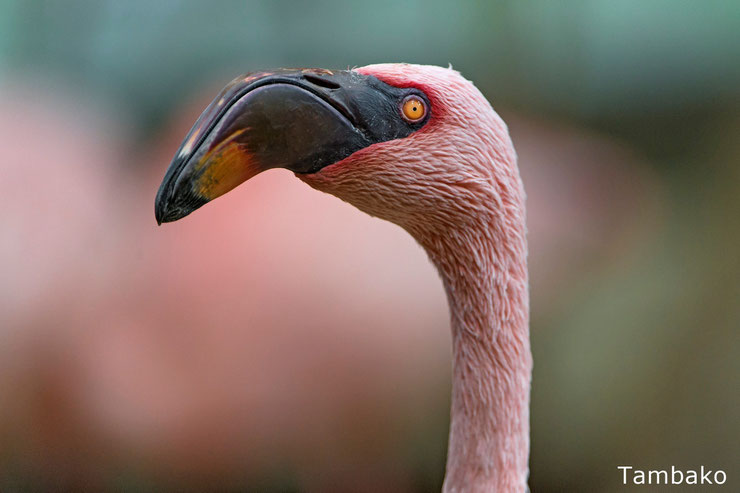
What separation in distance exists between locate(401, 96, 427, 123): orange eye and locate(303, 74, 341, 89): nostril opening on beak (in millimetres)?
64

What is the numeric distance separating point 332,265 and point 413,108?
908 millimetres

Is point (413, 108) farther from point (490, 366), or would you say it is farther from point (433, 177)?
point (490, 366)

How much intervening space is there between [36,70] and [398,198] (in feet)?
4.65

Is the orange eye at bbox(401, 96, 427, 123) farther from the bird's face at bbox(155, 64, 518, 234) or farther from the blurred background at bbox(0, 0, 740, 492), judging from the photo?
the blurred background at bbox(0, 0, 740, 492)

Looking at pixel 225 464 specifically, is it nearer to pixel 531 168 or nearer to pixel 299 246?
pixel 299 246

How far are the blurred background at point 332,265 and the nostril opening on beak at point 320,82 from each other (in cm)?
92

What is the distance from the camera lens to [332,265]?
1.42m

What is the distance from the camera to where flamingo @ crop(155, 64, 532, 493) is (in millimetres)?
488

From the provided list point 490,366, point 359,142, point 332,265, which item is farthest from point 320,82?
point 332,265

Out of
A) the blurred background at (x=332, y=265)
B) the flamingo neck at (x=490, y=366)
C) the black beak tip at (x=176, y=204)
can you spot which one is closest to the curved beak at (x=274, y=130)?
the black beak tip at (x=176, y=204)

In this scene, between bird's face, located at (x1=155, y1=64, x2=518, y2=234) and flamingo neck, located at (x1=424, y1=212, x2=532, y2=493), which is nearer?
bird's face, located at (x1=155, y1=64, x2=518, y2=234)

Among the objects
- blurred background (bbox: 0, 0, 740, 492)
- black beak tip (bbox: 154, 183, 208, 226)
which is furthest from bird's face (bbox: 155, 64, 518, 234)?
blurred background (bbox: 0, 0, 740, 492)

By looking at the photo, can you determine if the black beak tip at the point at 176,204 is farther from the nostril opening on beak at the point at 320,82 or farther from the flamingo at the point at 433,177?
the nostril opening on beak at the point at 320,82

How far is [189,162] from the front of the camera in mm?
481
